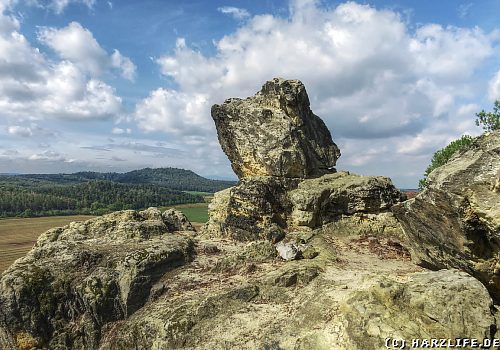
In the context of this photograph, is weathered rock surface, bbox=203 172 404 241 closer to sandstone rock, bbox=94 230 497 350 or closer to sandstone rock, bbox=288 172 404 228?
sandstone rock, bbox=288 172 404 228

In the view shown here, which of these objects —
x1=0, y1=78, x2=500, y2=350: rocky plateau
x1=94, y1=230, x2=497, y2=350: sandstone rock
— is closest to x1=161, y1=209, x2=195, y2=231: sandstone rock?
x1=0, y1=78, x2=500, y2=350: rocky plateau

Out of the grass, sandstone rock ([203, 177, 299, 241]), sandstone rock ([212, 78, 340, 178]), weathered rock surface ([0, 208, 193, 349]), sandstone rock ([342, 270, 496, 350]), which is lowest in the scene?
the grass

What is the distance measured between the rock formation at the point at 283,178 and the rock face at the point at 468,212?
1321 centimetres

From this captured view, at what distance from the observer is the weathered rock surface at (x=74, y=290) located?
911 inches

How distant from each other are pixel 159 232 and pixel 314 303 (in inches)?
766

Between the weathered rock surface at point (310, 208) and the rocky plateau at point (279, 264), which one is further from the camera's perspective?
the weathered rock surface at point (310, 208)

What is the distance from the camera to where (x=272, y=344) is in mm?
16656

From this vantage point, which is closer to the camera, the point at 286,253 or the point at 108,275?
the point at 108,275

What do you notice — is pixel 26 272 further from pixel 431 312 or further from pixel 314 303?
pixel 431 312

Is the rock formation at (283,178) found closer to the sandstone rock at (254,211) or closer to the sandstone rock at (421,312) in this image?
the sandstone rock at (254,211)

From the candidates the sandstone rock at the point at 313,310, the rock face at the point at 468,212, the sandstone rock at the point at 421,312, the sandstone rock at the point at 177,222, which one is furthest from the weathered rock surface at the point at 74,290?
the rock face at the point at 468,212

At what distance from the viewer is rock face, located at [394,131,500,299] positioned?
16.3m

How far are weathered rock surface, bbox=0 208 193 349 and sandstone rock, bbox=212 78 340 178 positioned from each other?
47.1 ft

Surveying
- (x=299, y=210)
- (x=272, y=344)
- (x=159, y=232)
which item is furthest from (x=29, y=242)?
(x=272, y=344)
